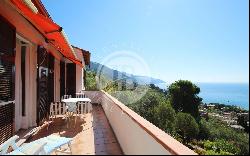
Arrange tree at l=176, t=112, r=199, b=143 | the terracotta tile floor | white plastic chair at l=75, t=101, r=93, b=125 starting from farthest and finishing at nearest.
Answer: tree at l=176, t=112, r=199, b=143, white plastic chair at l=75, t=101, r=93, b=125, the terracotta tile floor

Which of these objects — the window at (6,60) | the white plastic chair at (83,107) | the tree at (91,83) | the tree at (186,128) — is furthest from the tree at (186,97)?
the window at (6,60)

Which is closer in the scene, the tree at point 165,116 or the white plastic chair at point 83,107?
the white plastic chair at point 83,107

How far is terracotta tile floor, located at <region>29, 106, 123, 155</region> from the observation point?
640cm

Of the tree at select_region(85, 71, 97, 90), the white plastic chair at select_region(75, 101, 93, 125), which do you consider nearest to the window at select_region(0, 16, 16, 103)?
the white plastic chair at select_region(75, 101, 93, 125)

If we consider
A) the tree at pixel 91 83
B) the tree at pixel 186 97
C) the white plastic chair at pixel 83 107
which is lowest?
the tree at pixel 186 97

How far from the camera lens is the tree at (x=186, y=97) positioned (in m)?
64.9

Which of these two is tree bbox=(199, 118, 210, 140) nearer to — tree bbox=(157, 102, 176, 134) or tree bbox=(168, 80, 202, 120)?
tree bbox=(168, 80, 202, 120)

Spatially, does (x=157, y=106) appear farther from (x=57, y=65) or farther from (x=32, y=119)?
(x=32, y=119)

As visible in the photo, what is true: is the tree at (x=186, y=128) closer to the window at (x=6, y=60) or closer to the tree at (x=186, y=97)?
the tree at (x=186, y=97)

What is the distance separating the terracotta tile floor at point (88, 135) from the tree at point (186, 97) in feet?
182

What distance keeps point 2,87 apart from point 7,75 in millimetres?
382

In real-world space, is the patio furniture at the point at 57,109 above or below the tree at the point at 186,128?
above

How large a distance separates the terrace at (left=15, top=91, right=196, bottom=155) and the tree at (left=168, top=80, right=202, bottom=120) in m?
54.8

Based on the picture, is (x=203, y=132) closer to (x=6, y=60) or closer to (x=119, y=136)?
(x=119, y=136)
